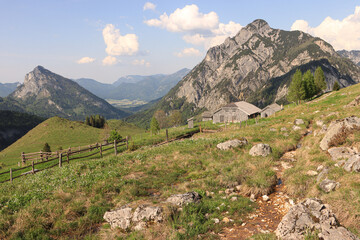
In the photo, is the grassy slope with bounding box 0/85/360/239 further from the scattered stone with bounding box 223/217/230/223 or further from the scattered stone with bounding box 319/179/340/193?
the scattered stone with bounding box 223/217/230/223

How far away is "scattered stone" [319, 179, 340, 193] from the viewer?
10.5 meters

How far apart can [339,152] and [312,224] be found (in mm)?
9323

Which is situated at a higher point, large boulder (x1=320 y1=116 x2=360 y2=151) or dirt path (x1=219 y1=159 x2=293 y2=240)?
large boulder (x1=320 y1=116 x2=360 y2=151)

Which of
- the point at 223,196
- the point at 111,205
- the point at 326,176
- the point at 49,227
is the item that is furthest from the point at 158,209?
the point at 326,176

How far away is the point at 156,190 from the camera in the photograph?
14211mm

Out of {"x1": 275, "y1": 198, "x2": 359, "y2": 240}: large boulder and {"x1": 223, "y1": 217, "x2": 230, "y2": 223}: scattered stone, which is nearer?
{"x1": 275, "y1": 198, "x2": 359, "y2": 240}: large boulder

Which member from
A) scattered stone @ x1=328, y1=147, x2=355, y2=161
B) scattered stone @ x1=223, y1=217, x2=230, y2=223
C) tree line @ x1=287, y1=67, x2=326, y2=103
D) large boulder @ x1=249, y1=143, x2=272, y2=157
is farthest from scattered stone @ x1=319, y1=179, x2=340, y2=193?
tree line @ x1=287, y1=67, x2=326, y2=103

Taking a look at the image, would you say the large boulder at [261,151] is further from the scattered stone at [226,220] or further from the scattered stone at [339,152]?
the scattered stone at [226,220]

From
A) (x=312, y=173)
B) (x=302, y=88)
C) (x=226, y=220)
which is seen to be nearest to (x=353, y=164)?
(x=312, y=173)

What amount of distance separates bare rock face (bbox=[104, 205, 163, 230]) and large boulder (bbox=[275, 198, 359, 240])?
5.47m

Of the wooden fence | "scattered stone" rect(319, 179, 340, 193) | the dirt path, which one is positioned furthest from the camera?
the wooden fence

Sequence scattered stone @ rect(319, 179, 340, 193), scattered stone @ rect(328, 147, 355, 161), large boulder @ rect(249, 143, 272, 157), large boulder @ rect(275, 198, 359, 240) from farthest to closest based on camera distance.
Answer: large boulder @ rect(249, 143, 272, 157) < scattered stone @ rect(328, 147, 355, 161) < scattered stone @ rect(319, 179, 340, 193) < large boulder @ rect(275, 198, 359, 240)

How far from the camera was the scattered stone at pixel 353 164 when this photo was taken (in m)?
11.1

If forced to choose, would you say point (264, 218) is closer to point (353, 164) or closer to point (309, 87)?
point (353, 164)
